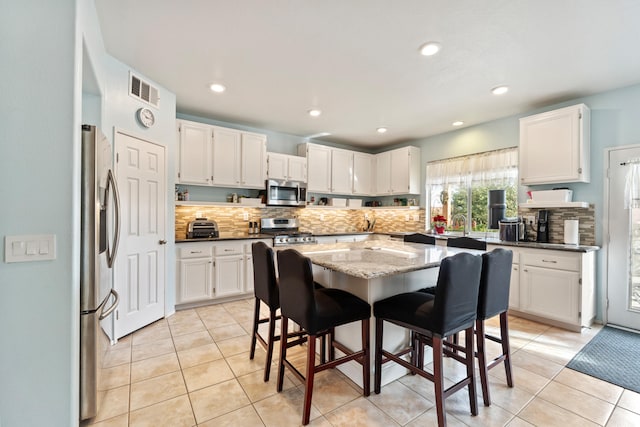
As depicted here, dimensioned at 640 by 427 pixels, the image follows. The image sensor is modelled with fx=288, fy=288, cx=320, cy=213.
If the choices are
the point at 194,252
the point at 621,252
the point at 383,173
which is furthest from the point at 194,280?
the point at 621,252

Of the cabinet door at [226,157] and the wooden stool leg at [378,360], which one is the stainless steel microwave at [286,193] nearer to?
the cabinet door at [226,157]

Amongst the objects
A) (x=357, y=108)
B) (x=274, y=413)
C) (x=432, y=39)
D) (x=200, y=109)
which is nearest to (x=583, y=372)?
(x=274, y=413)

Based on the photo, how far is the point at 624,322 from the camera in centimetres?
316

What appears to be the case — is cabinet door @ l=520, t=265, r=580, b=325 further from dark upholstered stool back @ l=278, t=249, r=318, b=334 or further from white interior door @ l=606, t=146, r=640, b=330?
dark upholstered stool back @ l=278, t=249, r=318, b=334

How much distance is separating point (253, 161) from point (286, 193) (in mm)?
765

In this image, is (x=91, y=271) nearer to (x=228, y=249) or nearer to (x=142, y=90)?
(x=142, y=90)

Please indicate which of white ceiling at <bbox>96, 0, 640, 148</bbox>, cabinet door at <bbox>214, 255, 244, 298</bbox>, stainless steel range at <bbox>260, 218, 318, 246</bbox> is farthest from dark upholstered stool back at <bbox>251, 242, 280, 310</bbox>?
stainless steel range at <bbox>260, 218, 318, 246</bbox>

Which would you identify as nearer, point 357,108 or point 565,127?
point 565,127

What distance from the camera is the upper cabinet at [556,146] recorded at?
3.28m

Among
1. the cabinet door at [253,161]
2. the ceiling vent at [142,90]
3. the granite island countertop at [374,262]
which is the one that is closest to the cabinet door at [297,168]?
the cabinet door at [253,161]

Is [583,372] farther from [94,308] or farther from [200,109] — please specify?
[200,109]

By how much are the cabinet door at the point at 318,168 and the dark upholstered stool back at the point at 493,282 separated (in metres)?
3.64

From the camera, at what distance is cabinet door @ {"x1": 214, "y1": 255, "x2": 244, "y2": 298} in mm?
3906

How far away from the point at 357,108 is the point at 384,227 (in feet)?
9.59
